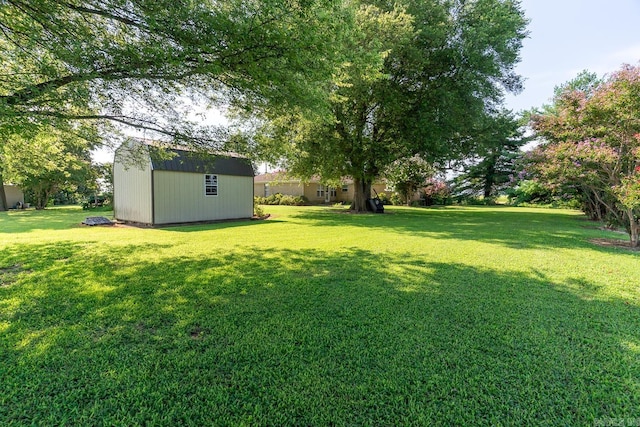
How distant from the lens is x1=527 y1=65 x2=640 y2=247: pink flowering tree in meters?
7.04

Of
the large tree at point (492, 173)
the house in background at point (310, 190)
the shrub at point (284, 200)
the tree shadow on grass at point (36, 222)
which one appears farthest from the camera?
the large tree at point (492, 173)

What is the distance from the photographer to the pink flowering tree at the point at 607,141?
23.1ft

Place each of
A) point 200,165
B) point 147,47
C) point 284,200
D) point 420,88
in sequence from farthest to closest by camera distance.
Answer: point 284,200 → point 420,88 → point 200,165 → point 147,47

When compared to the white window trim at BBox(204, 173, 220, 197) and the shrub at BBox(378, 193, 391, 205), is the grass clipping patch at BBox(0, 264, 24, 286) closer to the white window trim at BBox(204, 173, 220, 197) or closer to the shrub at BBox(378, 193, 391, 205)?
the white window trim at BBox(204, 173, 220, 197)

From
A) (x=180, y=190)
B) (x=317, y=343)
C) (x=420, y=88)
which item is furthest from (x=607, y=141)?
(x=180, y=190)

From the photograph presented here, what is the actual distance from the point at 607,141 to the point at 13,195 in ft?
122

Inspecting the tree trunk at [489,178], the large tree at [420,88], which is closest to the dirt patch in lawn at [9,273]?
the large tree at [420,88]

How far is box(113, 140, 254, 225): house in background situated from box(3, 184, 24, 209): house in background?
726 inches

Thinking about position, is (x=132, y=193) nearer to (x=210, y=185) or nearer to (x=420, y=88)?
(x=210, y=185)

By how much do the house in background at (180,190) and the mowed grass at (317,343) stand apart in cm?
692

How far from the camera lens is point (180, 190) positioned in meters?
13.0

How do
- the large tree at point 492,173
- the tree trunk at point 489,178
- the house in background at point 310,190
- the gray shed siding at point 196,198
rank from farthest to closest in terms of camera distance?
1. the tree trunk at point 489,178
2. the large tree at point 492,173
3. the house in background at point 310,190
4. the gray shed siding at point 196,198

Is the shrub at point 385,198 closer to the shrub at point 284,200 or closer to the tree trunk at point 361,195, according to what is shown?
the shrub at point 284,200

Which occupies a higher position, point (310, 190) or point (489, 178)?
point (489, 178)
